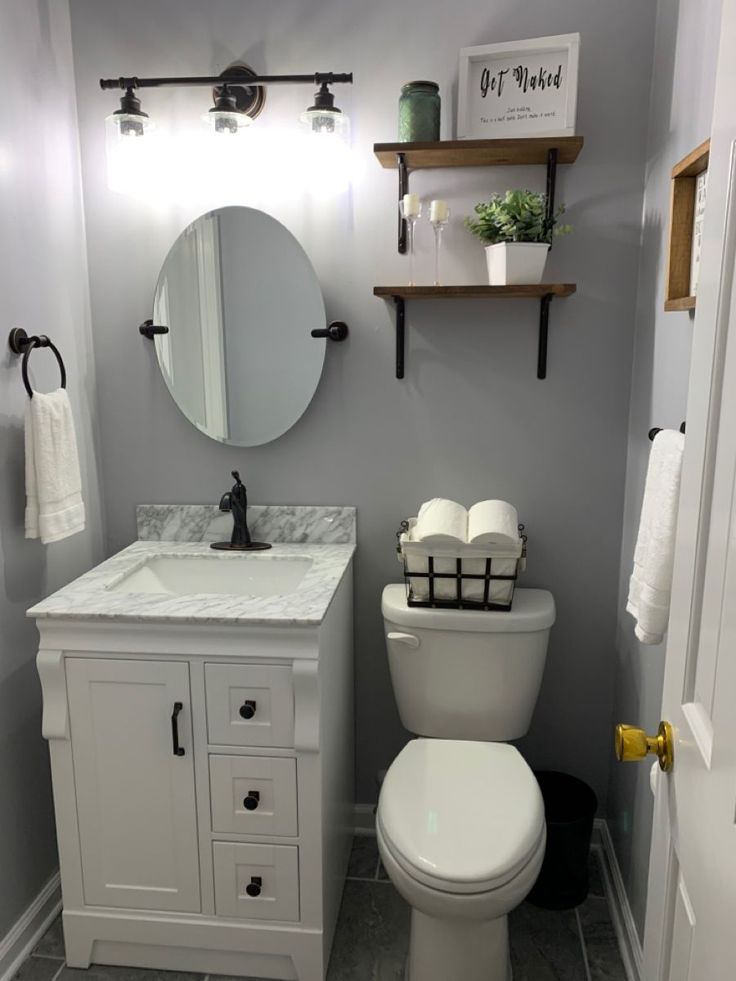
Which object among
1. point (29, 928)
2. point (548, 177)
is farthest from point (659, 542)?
point (29, 928)

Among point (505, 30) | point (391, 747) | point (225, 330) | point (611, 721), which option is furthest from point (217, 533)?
point (505, 30)

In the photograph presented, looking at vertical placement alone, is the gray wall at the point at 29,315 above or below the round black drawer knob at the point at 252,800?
above

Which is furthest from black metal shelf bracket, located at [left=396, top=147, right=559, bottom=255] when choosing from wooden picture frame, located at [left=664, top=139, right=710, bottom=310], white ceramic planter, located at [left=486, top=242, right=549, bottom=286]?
wooden picture frame, located at [left=664, top=139, right=710, bottom=310]

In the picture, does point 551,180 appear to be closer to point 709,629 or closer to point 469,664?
point 469,664

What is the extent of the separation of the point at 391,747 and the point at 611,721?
0.63m

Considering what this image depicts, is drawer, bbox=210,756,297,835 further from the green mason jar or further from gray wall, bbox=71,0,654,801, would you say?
the green mason jar

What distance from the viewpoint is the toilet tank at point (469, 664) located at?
190 cm

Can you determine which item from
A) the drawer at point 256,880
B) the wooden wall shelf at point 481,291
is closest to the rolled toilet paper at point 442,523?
the wooden wall shelf at point 481,291

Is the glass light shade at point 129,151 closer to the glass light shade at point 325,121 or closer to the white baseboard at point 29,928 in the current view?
the glass light shade at point 325,121

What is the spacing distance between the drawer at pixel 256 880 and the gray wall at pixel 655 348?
0.78m

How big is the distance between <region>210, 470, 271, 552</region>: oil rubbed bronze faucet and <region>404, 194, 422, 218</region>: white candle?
811 millimetres

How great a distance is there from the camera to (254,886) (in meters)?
1.74

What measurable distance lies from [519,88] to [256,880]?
1.92 m

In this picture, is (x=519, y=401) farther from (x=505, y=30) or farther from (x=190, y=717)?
(x=190, y=717)
